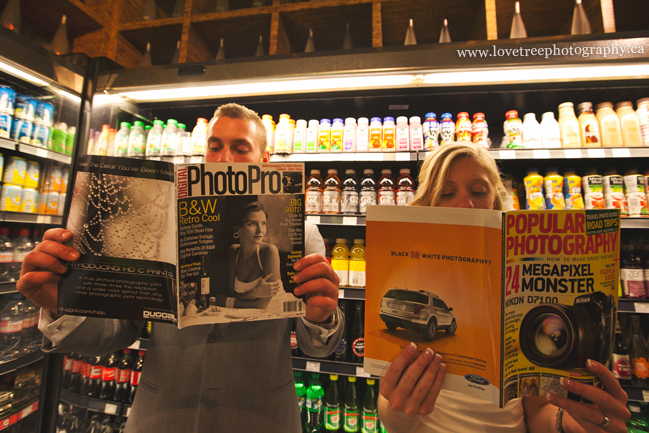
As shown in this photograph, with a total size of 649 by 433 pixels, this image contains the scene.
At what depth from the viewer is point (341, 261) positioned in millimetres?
1771

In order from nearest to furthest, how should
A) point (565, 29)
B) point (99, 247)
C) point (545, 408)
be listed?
point (99, 247), point (545, 408), point (565, 29)

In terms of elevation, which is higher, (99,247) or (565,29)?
(565,29)

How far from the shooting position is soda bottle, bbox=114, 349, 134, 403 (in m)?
1.83

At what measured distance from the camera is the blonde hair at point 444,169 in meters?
1.06

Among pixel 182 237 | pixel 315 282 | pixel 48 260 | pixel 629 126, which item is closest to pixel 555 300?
pixel 315 282

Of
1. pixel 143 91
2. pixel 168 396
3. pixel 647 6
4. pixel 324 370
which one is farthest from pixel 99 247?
pixel 647 6

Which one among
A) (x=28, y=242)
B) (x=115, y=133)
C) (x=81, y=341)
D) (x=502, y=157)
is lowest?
(x=81, y=341)

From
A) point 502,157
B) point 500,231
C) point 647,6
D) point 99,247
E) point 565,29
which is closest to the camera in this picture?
point 500,231

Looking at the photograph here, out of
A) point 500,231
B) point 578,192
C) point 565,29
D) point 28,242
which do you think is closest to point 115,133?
point 28,242

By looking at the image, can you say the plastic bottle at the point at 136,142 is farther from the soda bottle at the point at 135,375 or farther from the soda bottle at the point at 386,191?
the soda bottle at the point at 386,191

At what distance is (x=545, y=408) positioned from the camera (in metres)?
0.88

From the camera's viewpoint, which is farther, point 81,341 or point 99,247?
point 81,341

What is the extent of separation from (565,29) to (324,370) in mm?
2842

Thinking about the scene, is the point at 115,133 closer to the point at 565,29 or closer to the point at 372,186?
the point at 372,186
